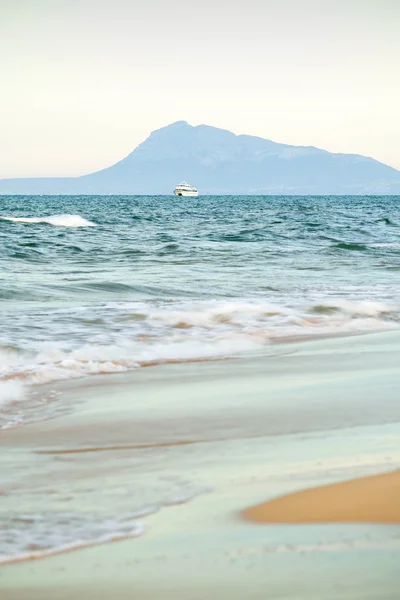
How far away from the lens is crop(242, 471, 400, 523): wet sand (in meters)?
2.67

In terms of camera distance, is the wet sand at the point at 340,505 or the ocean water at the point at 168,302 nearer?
the wet sand at the point at 340,505

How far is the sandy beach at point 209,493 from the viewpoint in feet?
7.34

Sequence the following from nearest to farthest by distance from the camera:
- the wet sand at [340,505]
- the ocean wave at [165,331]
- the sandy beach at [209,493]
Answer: the sandy beach at [209,493] < the wet sand at [340,505] < the ocean wave at [165,331]

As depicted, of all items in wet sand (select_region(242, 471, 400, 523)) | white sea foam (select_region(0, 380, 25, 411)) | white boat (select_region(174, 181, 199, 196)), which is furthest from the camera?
white boat (select_region(174, 181, 199, 196))

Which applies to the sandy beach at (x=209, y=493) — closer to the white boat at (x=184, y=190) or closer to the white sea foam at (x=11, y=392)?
the white sea foam at (x=11, y=392)

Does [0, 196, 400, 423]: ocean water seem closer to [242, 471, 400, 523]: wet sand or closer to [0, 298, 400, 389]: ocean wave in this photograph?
[0, 298, 400, 389]: ocean wave

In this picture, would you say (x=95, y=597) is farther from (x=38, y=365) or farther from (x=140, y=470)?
(x=38, y=365)

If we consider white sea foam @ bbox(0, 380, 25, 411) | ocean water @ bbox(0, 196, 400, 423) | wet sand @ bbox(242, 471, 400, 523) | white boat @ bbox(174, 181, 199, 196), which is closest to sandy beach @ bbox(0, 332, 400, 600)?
wet sand @ bbox(242, 471, 400, 523)

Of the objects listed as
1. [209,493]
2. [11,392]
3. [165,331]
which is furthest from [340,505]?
[165,331]

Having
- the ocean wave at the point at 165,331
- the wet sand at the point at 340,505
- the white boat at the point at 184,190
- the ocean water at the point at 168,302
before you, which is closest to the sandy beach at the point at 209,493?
the wet sand at the point at 340,505

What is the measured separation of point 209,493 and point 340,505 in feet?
1.47

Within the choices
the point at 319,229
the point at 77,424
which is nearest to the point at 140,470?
the point at 77,424

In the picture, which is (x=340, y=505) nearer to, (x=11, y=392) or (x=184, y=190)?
(x=11, y=392)

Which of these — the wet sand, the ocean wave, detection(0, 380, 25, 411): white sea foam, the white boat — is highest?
the white boat
